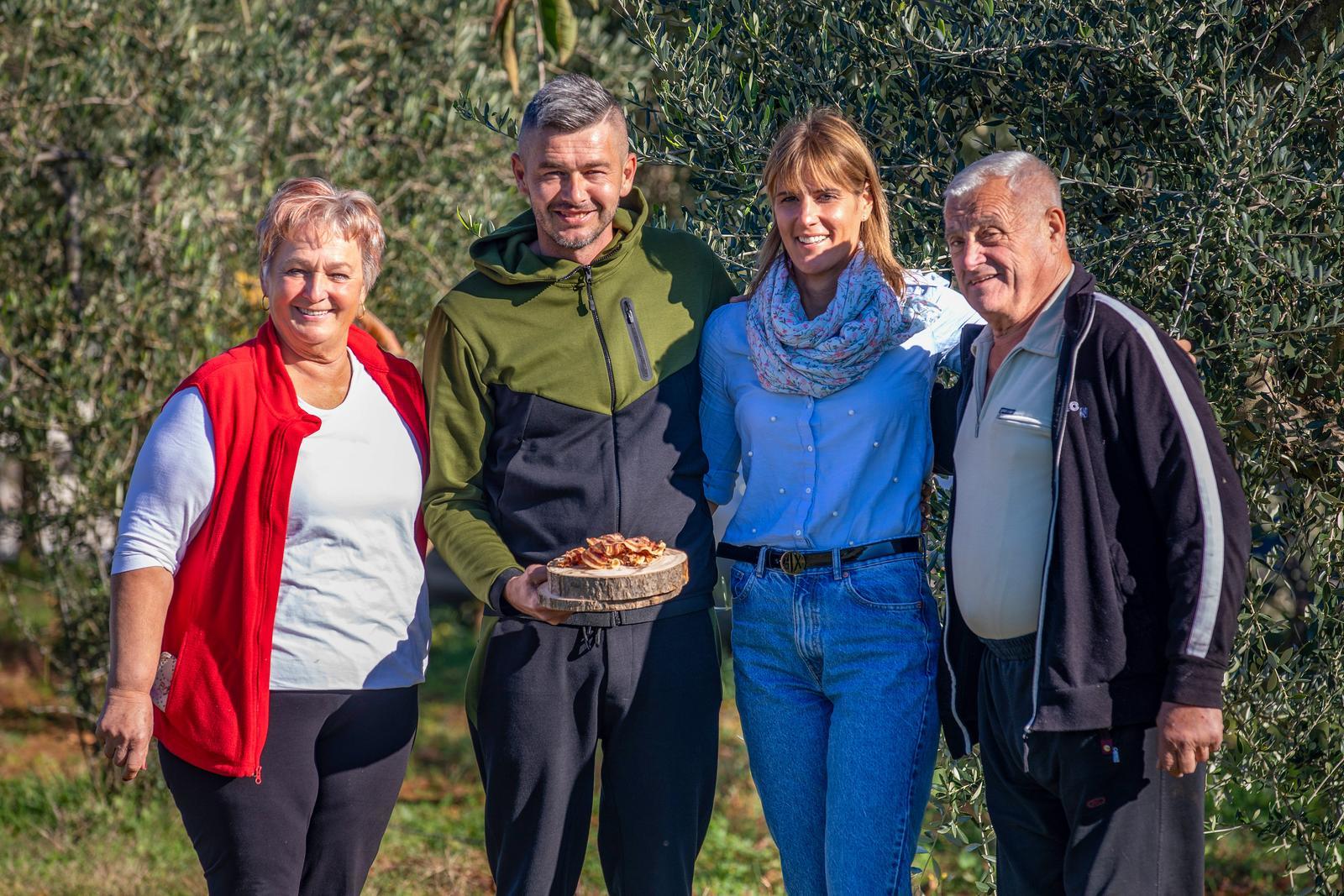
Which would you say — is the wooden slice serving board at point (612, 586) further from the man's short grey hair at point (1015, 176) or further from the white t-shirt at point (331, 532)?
the man's short grey hair at point (1015, 176)

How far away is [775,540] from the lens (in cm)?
311

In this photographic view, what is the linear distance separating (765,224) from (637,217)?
63cm

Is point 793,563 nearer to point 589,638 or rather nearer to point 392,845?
point 589,638

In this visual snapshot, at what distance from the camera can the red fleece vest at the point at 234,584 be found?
296 cm

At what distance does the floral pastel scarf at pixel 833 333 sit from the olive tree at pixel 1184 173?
0.61 meters

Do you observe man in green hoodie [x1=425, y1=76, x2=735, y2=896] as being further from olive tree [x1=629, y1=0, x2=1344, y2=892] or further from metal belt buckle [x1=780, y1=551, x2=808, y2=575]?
olive tree [x1=629, y1=0, x2=1344, y2=892]

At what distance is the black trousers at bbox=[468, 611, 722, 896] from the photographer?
3154 millimetres

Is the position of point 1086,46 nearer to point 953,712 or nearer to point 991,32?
point 991,32

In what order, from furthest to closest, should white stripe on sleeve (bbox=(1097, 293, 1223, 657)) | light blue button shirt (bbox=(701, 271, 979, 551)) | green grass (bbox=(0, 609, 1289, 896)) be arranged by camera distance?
1. green grass (bbox=(0, 609, 1289, 896))
2. light blue button shirt (bbox=(701, 271, 979, 551))
3. white stripe on sleeve (bbox=(1097, 293, 1223, 657))

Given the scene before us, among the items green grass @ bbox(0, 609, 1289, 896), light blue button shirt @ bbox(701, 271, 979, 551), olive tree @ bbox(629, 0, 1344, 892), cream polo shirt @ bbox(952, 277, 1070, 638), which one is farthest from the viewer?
green grass @ bbox(0, 609, 1289, 896)

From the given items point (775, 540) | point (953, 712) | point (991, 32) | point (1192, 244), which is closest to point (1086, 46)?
point (991, 32)

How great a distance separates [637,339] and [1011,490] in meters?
1.00

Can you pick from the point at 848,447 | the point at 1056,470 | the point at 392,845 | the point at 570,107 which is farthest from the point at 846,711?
the point at 392,845

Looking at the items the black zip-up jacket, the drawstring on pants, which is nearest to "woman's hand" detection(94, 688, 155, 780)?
the drawstring on pants
